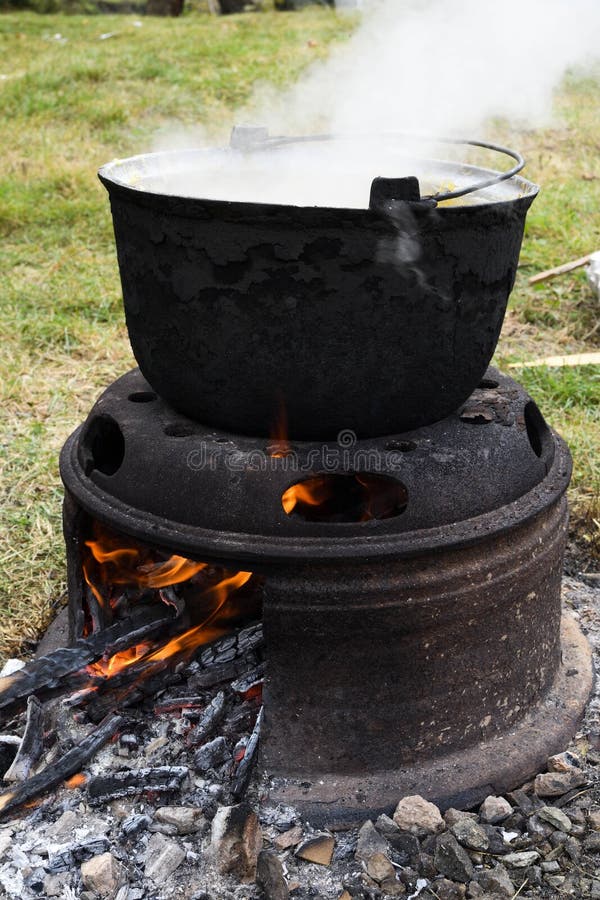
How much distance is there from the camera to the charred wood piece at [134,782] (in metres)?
2.07

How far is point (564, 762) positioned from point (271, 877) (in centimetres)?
78

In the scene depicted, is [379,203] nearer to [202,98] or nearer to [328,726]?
[328,726]

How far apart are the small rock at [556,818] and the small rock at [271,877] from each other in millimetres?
603

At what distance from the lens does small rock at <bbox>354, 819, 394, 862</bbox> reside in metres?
1.92

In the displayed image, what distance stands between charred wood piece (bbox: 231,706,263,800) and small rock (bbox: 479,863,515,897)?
54cm

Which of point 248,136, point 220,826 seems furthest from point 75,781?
point 248,136

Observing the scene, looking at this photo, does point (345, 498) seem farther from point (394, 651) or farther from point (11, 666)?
point (11, 666)

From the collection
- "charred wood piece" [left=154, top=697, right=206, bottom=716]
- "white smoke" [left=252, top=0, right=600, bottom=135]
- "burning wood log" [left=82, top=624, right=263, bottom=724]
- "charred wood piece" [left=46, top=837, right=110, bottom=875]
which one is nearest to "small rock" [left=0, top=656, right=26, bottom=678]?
"burning wood log" [left=82, top=624, right=263, bottom=724]

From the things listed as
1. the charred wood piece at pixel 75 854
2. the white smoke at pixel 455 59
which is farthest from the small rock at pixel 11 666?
the white smoke at pixel 455 59

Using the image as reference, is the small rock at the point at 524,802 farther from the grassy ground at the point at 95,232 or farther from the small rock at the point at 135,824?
the grassy ground at the point at 95,232

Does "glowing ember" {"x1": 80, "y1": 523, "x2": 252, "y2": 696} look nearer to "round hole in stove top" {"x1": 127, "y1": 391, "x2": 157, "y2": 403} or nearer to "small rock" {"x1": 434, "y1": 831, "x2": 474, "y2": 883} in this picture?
"round hole in stove top" {"x1": 127, "y1": 391, "x2": 157, "y2": 403}

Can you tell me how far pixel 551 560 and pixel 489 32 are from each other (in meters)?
1.43

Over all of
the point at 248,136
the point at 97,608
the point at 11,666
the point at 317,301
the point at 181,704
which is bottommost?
the point at 11,666

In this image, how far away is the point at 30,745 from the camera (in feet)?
7.23
